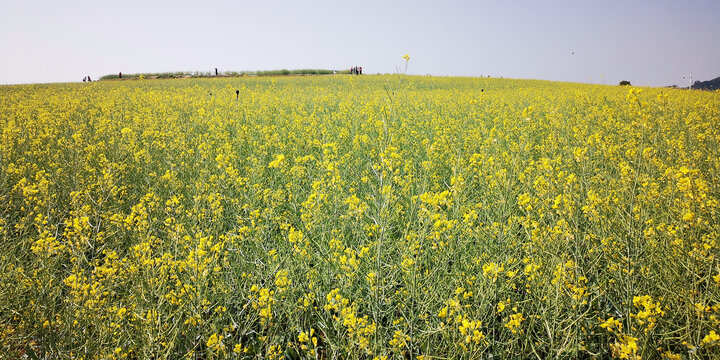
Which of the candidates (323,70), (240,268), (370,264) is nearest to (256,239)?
(240,268)

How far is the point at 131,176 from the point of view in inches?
197

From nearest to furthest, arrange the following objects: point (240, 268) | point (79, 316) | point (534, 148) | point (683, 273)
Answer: point (79, 316)
point (683, 273)
point (240, 268)
point (534, 148)

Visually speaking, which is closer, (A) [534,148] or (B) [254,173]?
(B) [254,173]

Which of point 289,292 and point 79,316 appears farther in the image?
point 289,292

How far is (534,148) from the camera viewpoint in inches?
238

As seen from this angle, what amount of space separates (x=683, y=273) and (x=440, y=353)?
1666 millimetres

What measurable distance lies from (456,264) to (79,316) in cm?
234

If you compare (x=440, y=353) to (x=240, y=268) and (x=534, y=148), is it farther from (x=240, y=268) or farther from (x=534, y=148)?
(x=534, y=148)

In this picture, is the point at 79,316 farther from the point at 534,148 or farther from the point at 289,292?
the point at 534,148

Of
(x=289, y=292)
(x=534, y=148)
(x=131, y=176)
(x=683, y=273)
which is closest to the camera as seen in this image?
(x=683, y=273)

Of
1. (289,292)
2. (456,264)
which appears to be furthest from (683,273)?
(289,292)

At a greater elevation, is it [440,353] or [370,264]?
[370,264]

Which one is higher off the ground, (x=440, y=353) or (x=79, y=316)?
(x=79, y=316)

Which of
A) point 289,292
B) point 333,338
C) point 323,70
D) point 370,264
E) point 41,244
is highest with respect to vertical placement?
point 323,70
